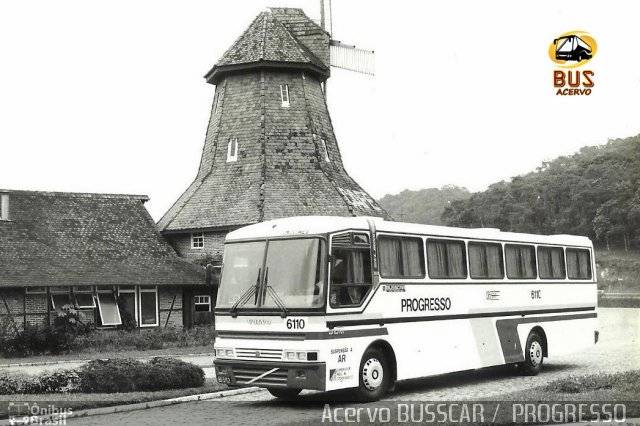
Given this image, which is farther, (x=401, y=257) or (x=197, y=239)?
(x=197, y=239)

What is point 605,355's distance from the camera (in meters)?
24.9

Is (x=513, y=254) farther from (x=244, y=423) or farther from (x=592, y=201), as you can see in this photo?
(x=592, y=201)

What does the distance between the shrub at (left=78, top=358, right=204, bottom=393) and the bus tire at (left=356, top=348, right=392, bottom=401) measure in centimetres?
395

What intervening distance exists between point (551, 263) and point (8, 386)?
497 inches

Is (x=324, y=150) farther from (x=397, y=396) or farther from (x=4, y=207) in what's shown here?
(x=397, y=396)

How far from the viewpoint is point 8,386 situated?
1648 cm

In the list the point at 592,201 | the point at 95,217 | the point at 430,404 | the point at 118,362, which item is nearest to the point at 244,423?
the point at 430,404

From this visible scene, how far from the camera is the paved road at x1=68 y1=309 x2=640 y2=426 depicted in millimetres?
13773

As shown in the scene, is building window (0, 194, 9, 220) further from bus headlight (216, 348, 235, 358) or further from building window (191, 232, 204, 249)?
bus headlight (216, 348, 235, 358)

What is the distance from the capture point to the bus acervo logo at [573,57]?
16.7 meters

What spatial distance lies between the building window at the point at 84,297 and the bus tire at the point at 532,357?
20278 millimetres

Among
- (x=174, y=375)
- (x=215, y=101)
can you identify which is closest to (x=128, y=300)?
(x=215, y=101)

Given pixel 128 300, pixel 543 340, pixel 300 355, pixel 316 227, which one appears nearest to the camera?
pixel 300 355

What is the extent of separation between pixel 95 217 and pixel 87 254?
341 cm
